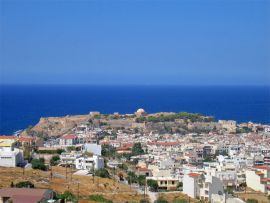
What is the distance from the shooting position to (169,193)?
1034 inches

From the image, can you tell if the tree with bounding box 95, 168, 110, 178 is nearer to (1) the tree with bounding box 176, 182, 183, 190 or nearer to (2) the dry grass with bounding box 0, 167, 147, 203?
(2) the dry grass with bounding box 0, 167, 147, 203

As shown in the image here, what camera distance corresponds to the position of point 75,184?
2523 centimetres

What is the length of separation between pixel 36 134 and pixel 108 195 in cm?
2333

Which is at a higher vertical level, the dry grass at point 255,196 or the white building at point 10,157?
the white building at point 10,157

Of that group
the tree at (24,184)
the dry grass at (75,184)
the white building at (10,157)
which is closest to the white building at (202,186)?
the dry grass at (75,184)

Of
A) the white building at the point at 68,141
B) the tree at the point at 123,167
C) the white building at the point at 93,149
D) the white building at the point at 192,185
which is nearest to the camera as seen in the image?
the white building at the point at 192,185

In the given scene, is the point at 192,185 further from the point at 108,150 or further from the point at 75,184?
the point at 108,150

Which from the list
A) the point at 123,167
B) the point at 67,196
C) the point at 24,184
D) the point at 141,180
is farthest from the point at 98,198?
the point at 123,167

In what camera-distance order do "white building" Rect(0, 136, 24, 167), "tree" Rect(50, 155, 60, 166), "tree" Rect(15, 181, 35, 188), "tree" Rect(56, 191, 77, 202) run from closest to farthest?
"tree" Rect(56, 191, 77, 202)
"tree" Rect(15, 181, 35, 188)
"white building" Rect(0, 136, 24, 167)
"tree" Rect(50, 155, 60, 166)

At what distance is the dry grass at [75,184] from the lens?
2373cm

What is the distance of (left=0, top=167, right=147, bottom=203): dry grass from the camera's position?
2373cm

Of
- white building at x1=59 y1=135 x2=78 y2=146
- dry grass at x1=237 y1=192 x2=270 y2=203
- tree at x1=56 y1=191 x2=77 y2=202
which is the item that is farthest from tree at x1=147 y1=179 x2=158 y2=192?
white building at x1=59 y1=135 x2=78 y2=146

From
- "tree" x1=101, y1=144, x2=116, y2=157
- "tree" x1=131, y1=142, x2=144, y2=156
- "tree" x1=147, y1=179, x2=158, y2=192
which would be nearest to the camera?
"tree" x1=147, y1=179, x2=158, y2=192

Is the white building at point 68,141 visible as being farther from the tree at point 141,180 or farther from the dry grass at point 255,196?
the dry grass at point 255,196
